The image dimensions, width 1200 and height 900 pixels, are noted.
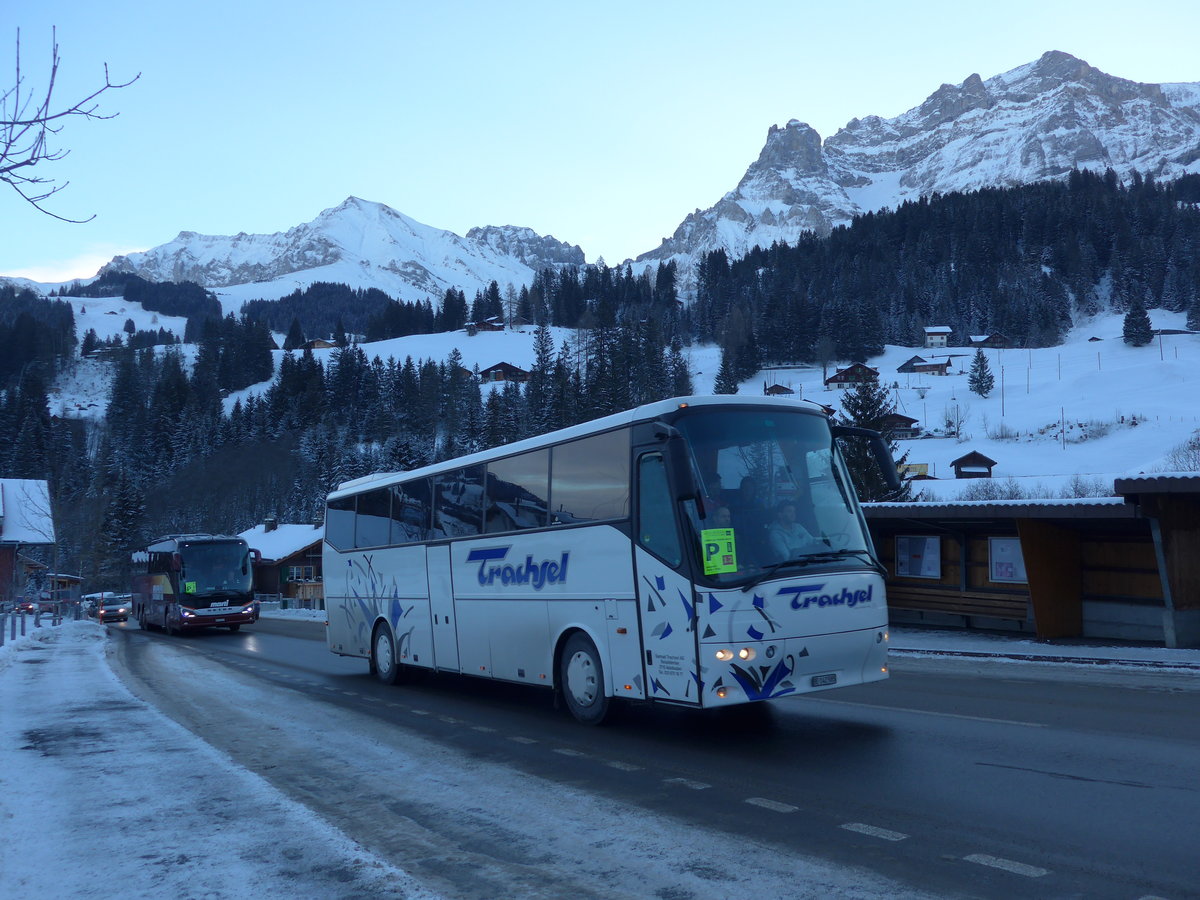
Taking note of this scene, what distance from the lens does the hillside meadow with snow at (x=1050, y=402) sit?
230 ft

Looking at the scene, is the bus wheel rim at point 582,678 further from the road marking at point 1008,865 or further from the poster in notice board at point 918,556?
the poster in notice board at point 918,556

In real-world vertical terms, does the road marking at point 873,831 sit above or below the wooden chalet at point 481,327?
below

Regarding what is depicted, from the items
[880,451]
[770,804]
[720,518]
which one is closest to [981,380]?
[880,451]

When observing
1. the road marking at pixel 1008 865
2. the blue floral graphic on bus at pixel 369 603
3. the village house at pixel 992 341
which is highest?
the village house at pixel 992 341

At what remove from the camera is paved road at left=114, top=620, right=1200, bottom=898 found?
5086 mm

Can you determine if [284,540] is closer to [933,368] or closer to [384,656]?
[384,656]

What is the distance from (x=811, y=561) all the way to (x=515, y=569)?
12.5 ft

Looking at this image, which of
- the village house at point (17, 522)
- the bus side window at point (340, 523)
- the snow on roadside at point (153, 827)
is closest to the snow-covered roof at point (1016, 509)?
the bus side window at point (340, 523)

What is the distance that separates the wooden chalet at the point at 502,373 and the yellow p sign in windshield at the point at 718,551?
14627cm

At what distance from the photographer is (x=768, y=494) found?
28.2 ft

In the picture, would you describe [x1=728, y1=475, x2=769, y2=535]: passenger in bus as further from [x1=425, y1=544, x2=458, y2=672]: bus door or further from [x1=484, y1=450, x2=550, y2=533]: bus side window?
[x1=425, y1=544, x2=458, y2=672]: bus door

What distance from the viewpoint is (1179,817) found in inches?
225

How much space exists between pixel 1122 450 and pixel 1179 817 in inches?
2972

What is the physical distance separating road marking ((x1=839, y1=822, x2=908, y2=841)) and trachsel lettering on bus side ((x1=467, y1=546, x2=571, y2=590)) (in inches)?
185
